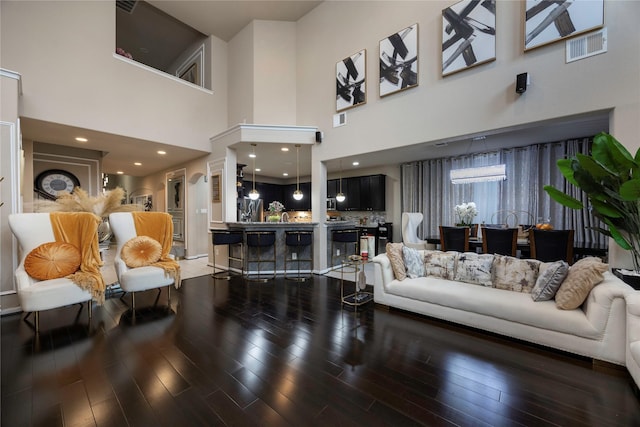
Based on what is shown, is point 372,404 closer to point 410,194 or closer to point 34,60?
point 410,194

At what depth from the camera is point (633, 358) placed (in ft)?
5.75

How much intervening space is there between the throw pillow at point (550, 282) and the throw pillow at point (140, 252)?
14.9 ft

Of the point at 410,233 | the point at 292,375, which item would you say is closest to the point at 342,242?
the point at 410,233

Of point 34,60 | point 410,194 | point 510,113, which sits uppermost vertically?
point 34,60

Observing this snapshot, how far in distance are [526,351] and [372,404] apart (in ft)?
5.27

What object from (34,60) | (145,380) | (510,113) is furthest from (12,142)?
(510,113)

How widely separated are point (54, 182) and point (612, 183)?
29.6ft

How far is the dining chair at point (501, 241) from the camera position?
3709 mm

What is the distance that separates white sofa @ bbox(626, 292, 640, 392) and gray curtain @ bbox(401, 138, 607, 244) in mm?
3623

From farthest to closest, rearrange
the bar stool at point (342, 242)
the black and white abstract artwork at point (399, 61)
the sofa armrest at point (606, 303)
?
the bar stool at point (342, 242), the black and white abstract artwork at point (399, 61), the sofa armrest at point (606, 303)

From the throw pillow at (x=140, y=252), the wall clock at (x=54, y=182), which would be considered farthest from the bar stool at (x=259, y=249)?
the wall clock at (x=54, y=182)

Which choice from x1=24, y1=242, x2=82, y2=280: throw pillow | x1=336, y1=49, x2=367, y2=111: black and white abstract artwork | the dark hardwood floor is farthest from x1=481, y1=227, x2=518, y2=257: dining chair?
x1=24, y1=242, x2=82, y2=280: throw pillow

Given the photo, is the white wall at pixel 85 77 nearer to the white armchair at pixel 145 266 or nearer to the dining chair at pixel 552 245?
the white armchair at pixel 145 266

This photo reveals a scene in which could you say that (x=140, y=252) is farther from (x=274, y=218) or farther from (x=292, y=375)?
(x=292, y=375)
